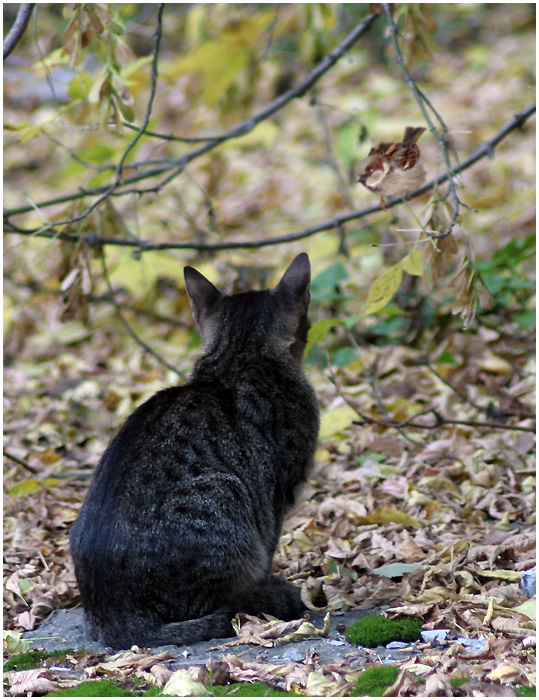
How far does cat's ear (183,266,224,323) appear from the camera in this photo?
3.73m

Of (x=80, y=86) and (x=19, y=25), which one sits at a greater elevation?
(x=19, y=25)

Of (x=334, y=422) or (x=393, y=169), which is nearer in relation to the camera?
(x=393, y=169)

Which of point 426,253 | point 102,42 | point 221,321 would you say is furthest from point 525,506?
point 102,42

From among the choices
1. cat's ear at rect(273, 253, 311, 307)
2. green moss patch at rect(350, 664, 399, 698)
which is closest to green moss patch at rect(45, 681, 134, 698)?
green moss patch at rect(350, 664, 399, 698)

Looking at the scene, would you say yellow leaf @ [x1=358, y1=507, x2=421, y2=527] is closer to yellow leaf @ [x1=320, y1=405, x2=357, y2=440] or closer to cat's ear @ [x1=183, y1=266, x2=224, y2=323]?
yellow leaf @ [x1=320, y1=405, x2=357, y2=440]

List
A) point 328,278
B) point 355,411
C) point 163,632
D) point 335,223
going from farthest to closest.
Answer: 1. point 328,278
2. point 335,223
3. point 355,411
4. point 163,632

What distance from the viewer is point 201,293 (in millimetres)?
3766

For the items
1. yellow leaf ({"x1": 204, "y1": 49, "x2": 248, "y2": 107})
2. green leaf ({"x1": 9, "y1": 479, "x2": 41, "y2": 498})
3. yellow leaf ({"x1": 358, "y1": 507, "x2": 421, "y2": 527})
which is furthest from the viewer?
yellow leaf ({"x1": 204, "y1": 49, "x2": 248, "y2": 107})

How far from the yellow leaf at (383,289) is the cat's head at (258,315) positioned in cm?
31

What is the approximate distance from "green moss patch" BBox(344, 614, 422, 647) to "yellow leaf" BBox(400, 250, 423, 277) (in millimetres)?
1519

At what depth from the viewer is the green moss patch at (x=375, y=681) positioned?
2.36 metres

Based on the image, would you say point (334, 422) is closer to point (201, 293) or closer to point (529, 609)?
point (201, 293)

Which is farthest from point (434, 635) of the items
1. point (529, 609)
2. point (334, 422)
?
point (334, 422)

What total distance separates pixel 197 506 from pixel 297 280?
117 centimetres
